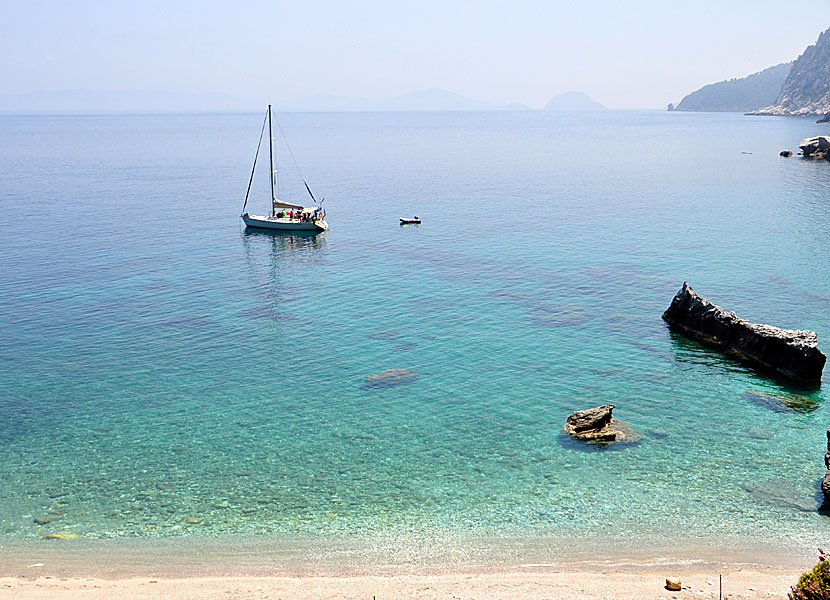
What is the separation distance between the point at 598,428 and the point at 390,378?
48.2ft

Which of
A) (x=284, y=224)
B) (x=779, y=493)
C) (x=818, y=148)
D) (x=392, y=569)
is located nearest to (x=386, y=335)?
(x=392, y=569)

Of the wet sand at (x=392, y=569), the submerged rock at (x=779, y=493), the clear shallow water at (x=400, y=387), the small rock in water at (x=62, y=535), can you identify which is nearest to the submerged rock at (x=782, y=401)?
the clear shallow water at (x=400, y=387)

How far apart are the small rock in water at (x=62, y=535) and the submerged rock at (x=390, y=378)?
64.7 feet

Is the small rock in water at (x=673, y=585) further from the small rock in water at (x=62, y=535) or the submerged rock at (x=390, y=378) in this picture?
the small rock in water at (x=62, y=535)

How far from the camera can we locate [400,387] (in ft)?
145

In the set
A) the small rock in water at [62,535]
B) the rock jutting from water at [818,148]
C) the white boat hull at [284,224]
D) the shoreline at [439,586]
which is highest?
the rock jutting from water at [818,148]

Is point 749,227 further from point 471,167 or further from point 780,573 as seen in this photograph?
point 471,167

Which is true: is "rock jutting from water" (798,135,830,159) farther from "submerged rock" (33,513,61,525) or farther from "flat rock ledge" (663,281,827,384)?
"submerged rock" (33,513,61,525)

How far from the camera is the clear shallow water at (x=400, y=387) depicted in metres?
31.0

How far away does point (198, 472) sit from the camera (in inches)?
1337

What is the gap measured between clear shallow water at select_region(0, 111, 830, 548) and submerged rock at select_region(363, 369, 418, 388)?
0.73m

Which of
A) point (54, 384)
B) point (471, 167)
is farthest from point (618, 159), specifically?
point (54, 384)

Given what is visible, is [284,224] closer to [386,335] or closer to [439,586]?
[386,335]

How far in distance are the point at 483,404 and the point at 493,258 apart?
128ft
